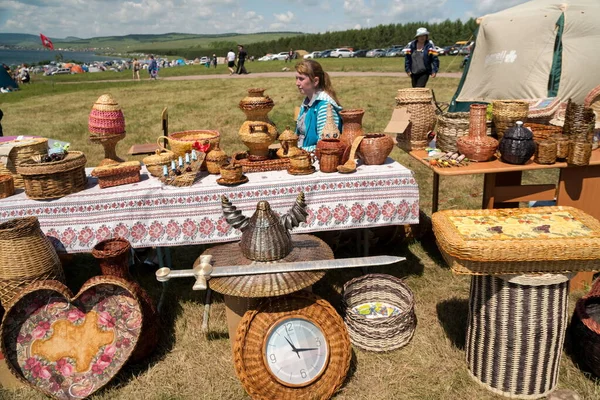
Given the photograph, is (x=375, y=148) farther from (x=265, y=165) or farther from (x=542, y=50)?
(x=542, y=50)

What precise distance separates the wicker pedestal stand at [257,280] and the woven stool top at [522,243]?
0.77 metres

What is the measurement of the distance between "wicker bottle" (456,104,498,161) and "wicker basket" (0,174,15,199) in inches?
142

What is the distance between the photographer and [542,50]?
7664mm

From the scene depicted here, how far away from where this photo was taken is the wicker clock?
242cm

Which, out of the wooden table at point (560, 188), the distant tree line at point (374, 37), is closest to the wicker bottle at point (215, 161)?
the wooden table at point (560, 188)

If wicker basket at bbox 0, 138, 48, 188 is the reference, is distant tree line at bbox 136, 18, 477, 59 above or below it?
above

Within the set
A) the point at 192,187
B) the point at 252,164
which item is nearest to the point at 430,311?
the point at 252,164

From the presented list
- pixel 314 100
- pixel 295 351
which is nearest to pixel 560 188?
pixel 314 100

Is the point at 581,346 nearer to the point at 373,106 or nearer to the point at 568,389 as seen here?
the point at 568,389

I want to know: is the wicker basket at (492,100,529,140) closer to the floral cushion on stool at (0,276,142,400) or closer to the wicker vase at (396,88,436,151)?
the wicker vase at (396,88,436,151)

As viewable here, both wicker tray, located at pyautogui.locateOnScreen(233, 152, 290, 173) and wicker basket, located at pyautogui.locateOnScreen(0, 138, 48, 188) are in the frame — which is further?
wicker tray, located at pyautogui.locateOnScreen(233, 152, 290, 173)

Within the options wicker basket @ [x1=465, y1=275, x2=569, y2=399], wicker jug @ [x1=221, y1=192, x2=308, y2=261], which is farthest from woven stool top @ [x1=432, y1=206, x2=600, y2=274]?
wicker jug @ [x1=221, y1=192, x2=308, y2=261]

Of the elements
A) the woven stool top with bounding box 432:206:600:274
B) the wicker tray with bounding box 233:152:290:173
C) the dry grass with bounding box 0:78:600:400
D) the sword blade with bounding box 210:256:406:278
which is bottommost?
the dry grass with bounding box 0:78:600:400

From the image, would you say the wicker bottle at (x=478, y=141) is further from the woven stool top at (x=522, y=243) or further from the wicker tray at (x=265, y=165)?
the wicker tray at (x=265, y=165)
